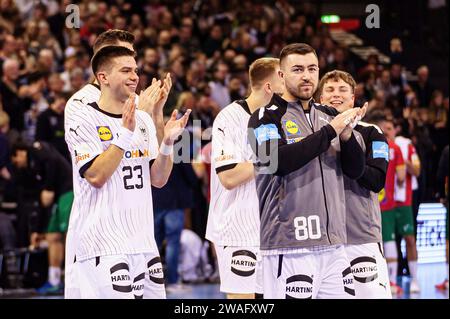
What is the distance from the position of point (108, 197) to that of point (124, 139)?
1.70 feet

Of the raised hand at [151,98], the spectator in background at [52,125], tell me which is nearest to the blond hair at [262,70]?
the raised hand at [151,98]

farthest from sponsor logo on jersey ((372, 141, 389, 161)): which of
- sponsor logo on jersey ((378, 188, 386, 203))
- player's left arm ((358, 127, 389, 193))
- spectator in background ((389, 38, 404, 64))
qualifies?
spectator in background ((389, 38, 404, 64))

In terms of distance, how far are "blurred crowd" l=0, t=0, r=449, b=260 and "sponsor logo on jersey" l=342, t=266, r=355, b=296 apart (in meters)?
6.79

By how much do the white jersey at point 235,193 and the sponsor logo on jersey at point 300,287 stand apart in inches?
63.7

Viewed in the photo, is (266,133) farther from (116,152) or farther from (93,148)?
(93,148)

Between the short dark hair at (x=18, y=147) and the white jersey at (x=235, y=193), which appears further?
the short dark hair at (x=18, y=147)

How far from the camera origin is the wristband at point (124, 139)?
659cm

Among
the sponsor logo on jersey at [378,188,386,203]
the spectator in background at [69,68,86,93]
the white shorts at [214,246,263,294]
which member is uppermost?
the spectator in background at [69,68,86,93]

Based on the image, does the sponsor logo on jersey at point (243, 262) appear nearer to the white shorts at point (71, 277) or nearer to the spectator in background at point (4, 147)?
the white shorts at point (71, 277)

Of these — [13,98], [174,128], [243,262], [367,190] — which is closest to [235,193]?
[243,262]

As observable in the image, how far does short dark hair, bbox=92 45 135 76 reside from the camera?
23.1 feet

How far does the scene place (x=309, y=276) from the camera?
264 inches

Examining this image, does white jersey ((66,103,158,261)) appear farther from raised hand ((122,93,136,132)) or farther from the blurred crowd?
the blurred crowd
